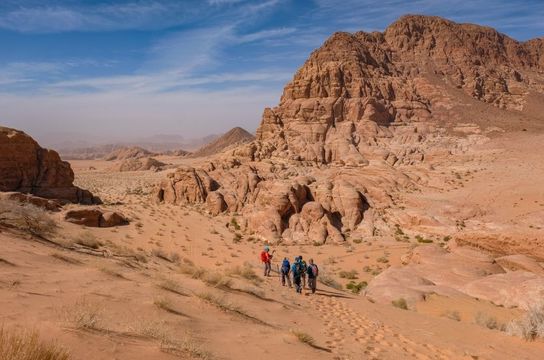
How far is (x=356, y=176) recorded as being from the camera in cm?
3173

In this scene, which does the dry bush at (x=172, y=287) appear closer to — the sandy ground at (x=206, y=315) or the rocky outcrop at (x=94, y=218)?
the sandy ground at (x=206, y=315)

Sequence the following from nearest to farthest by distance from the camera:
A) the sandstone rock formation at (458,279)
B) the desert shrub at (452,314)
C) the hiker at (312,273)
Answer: the desert shrub at (452,314) < the hiker at (312,273) < the sandstone rock formation at (458,279)

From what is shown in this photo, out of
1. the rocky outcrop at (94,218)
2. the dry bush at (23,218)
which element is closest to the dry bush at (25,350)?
the dry bush at (23,218)

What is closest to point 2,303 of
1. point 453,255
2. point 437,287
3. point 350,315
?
point 350,315

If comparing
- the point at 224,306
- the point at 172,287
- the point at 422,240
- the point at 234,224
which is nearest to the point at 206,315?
the point at 224,306

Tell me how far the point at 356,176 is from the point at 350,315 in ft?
71.5

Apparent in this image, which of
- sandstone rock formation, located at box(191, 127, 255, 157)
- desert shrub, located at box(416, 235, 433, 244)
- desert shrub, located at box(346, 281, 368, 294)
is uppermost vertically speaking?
sandstone rock formation, located at box(191, 127, 255, 157)

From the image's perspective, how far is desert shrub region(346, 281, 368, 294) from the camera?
16.7 m

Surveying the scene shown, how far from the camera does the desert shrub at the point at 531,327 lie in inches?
350

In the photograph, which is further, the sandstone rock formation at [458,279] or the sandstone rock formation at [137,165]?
the sandstone rock formation at [137,165]

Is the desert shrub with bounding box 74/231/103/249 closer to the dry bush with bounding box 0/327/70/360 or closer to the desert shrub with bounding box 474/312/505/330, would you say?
the dry bush with bounding box 0/327/70/360

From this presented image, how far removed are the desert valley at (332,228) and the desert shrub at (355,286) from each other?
415 millimetres

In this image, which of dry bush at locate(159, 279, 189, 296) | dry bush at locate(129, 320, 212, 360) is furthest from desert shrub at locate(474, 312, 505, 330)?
dry bush at locate(129, 320, 212, 360)

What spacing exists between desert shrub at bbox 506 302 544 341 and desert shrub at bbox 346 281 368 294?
24.8 feet
